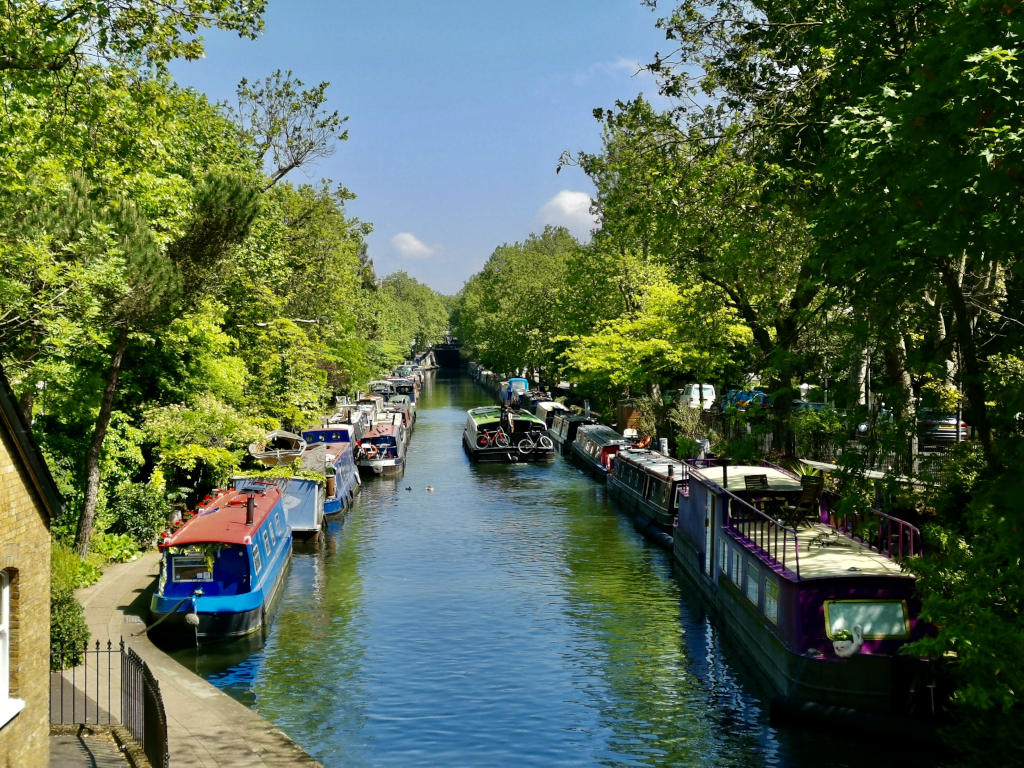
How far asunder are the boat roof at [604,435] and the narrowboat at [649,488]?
5.91 meters

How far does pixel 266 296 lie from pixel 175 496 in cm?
947

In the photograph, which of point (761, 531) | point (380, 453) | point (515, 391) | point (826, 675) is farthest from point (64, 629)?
point (515, 391)

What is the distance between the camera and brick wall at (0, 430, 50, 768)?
1303cm

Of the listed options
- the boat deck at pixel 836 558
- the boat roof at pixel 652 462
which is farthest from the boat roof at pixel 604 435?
the boat deck at pixel 836 558

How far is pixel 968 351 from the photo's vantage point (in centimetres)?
1509

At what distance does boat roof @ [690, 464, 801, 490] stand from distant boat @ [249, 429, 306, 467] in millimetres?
17483

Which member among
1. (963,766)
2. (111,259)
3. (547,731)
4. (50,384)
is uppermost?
(111,259)

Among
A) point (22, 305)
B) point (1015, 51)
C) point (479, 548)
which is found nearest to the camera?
point (1015, 51)

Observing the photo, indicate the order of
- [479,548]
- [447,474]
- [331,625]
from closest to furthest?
[331,625] < [479,548] < [447,474]

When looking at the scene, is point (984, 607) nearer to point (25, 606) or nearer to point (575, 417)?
point (25, 606)

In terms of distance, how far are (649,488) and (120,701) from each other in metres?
27.2

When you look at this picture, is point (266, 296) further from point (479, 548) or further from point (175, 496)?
point (479, 548)

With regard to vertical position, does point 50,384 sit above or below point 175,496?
above

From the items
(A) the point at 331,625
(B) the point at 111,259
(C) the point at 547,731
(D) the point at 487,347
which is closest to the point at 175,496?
(A) the point at 331,625
